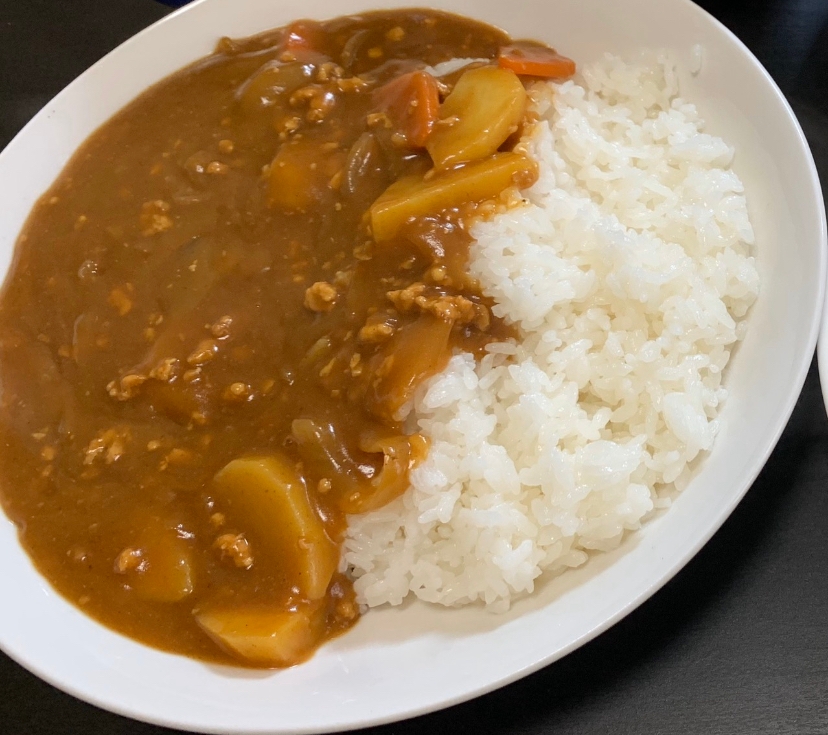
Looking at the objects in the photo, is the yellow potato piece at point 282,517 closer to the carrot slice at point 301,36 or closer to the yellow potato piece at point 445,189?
the yellow potato piece at point 445,189

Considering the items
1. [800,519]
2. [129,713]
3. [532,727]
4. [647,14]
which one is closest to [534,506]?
[532,727]

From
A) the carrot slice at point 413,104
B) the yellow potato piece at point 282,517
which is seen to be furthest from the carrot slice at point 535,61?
the yellow potato piece at point 282,517

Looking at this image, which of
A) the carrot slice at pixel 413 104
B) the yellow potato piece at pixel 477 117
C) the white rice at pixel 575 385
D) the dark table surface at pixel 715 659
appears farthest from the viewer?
the carrot slice at pixel 413 104

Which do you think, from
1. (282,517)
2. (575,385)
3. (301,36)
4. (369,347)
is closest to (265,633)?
(282,517)

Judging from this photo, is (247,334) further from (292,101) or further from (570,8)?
(570,8)

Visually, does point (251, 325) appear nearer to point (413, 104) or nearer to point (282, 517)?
point (282, 517)

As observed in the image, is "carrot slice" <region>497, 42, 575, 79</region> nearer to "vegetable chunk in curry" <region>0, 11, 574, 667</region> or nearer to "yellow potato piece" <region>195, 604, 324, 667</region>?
"vegetable chunk in curry" <region>0, 11, 574, 667</region>
